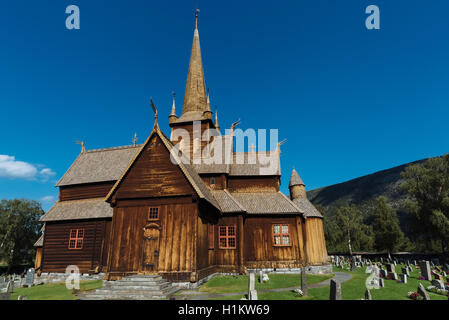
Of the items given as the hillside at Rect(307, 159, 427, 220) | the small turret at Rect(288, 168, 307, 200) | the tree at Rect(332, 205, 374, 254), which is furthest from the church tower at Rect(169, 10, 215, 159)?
the hillside at Rect(307, 159, 427, 220)

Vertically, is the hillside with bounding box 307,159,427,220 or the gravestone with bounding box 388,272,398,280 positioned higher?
the hillside with bounding box 307,159,427,220

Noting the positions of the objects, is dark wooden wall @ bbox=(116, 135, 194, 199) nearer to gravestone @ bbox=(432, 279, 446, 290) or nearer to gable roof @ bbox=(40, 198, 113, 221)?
gable roof @ bbox=(40, 198, 113, 221)

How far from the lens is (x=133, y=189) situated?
19.4m

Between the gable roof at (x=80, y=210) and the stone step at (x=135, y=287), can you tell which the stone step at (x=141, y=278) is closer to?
the stone step at (x=135, y=287)

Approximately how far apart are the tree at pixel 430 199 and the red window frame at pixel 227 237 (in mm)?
31159

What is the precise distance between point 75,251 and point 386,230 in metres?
47.7

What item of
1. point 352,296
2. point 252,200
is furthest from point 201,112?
point 352,296

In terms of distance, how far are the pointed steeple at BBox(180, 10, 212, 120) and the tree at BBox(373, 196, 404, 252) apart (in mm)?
37361

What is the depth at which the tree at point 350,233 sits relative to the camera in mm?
52506

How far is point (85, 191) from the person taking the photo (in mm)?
28062

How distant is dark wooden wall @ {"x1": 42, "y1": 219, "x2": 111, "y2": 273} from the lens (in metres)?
24.0

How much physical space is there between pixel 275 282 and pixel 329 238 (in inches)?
1946

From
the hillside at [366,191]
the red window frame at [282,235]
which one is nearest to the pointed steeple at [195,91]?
the red window frame at [282,235]

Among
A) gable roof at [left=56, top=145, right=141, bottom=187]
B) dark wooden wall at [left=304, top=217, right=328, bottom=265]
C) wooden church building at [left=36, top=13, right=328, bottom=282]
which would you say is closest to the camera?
wooden church building at [left=36, top=13, right=328, bottom=282]
